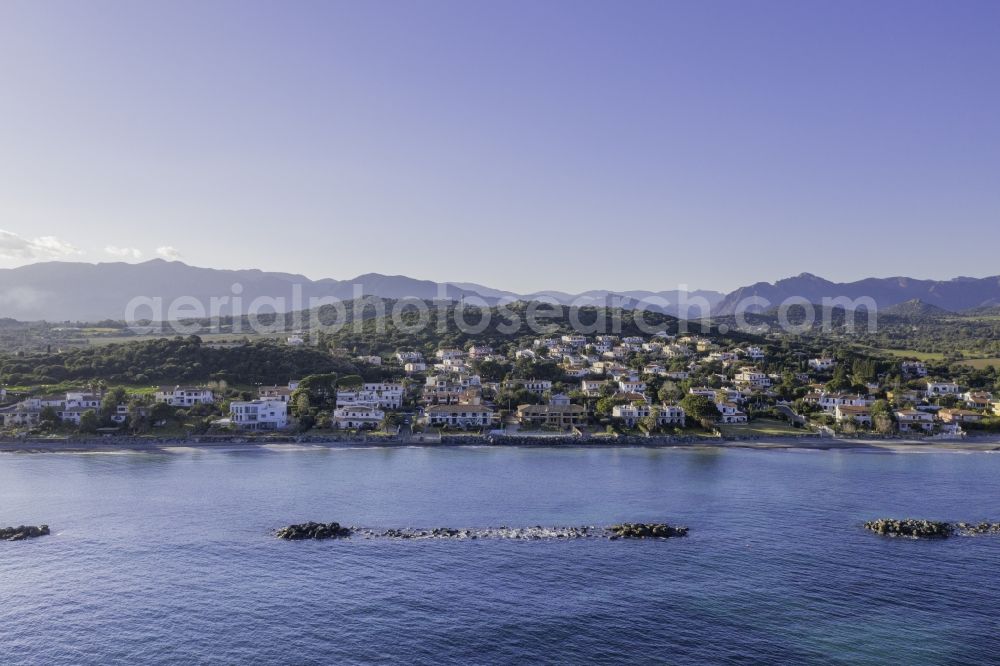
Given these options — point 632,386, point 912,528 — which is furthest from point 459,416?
point 912,528

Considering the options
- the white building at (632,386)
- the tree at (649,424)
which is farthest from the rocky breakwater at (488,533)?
the white building at (632,386)

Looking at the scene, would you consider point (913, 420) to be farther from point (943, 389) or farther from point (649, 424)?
point (649, 424)

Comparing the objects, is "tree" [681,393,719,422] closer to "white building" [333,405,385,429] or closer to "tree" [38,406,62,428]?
"white building" [333,405,385,429]

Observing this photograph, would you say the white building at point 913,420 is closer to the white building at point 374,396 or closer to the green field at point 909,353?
the white building at point 374,396

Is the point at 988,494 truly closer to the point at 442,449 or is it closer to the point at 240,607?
the point at 442,449

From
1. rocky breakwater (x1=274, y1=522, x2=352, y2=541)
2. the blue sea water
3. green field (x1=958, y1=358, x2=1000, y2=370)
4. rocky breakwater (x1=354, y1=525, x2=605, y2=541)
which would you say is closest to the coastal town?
green field (x1=958, y1=358, x2=1000, y2=370)
